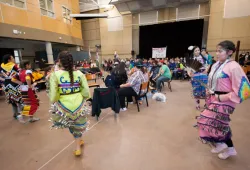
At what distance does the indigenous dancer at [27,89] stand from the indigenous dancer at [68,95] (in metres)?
1.40

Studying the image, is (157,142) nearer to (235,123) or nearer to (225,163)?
(225,163)

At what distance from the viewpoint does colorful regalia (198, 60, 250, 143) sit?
1.26m

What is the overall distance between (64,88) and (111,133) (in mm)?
1264

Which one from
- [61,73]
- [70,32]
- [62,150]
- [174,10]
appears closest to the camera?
[61,73]

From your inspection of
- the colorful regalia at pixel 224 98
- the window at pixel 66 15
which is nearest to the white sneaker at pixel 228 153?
the colorful regalia at pixel 224 98

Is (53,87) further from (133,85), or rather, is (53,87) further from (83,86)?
(133,85)

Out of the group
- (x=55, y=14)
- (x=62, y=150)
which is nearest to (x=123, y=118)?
(x=62, y=150)

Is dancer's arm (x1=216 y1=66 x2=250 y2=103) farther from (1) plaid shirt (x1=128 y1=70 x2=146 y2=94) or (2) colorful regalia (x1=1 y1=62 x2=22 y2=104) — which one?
(2) colorful regalia (x1=1 y1=62 x2=22 y2=104)

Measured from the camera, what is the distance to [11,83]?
2.69m

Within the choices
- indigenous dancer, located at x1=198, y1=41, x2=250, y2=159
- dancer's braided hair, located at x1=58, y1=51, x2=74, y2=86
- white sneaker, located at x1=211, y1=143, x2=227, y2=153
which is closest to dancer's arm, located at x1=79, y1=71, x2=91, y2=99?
dancer's braided hair, located at x1=58, y1=51, x2=74, y2=86

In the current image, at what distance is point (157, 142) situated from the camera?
2.03 metres

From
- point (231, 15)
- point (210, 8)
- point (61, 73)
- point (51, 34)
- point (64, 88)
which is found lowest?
point (64, 88)

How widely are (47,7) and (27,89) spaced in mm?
9048

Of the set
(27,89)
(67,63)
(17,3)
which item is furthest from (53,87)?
(17,3)
